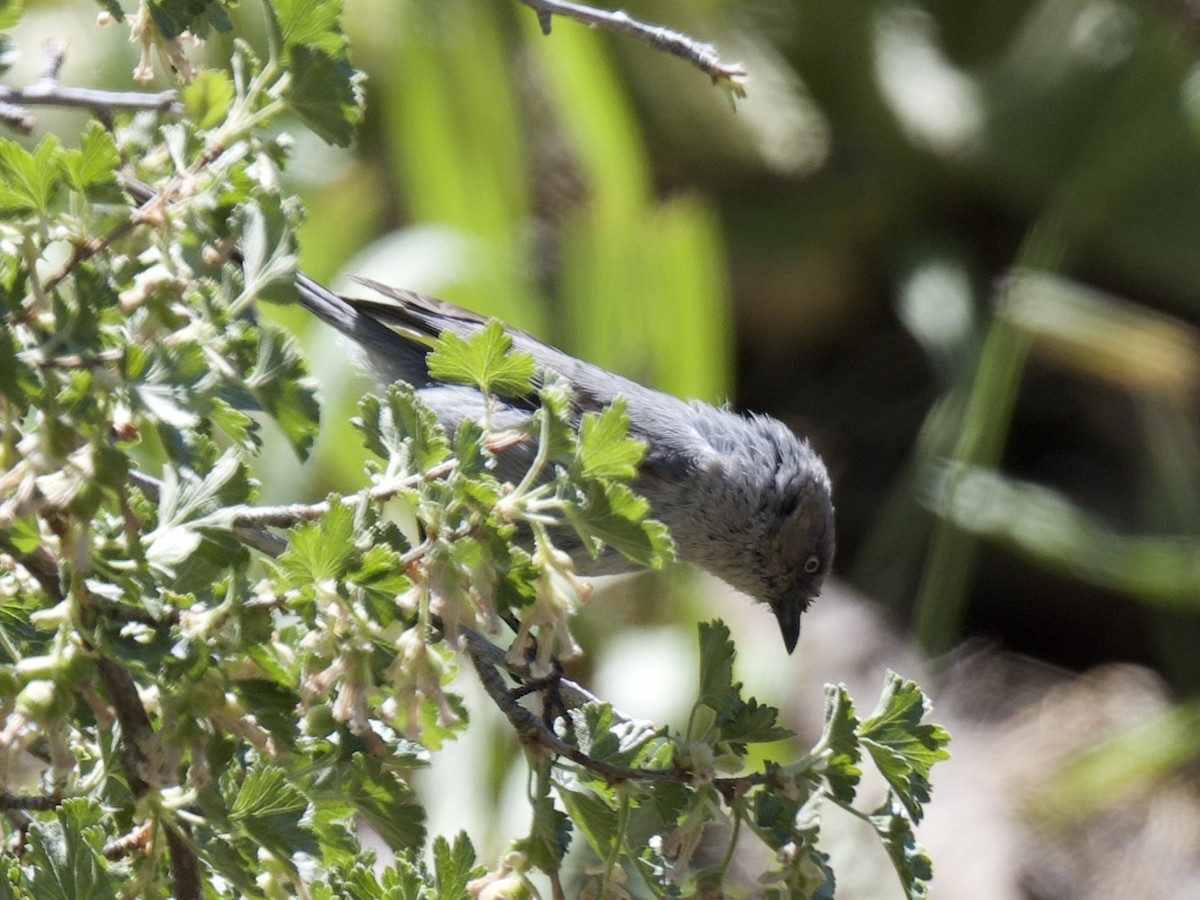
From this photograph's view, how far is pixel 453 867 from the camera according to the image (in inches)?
53.0

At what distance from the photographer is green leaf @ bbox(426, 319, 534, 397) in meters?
1.39

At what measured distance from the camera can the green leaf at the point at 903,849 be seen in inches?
55.3

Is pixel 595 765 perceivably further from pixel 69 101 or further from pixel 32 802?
pixel 69 101

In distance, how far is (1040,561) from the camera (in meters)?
5.31

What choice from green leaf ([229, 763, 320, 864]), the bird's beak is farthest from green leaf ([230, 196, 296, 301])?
the bird's beak

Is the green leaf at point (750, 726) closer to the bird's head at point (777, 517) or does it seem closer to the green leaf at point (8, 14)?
the green leaf at point (8, 14)

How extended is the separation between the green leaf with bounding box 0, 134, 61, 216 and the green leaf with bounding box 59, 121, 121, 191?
0.01 metres

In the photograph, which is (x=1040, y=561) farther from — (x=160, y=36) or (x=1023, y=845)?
(x=160, y=36)

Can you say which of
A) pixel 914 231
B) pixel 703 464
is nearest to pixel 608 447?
pixel 703 464

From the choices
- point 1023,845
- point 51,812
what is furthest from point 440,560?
point 1023,845

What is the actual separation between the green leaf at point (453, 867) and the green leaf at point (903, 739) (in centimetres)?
42

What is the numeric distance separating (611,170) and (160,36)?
343 centimetres

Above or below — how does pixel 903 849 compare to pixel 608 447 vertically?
below

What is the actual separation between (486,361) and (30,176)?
459 mm
